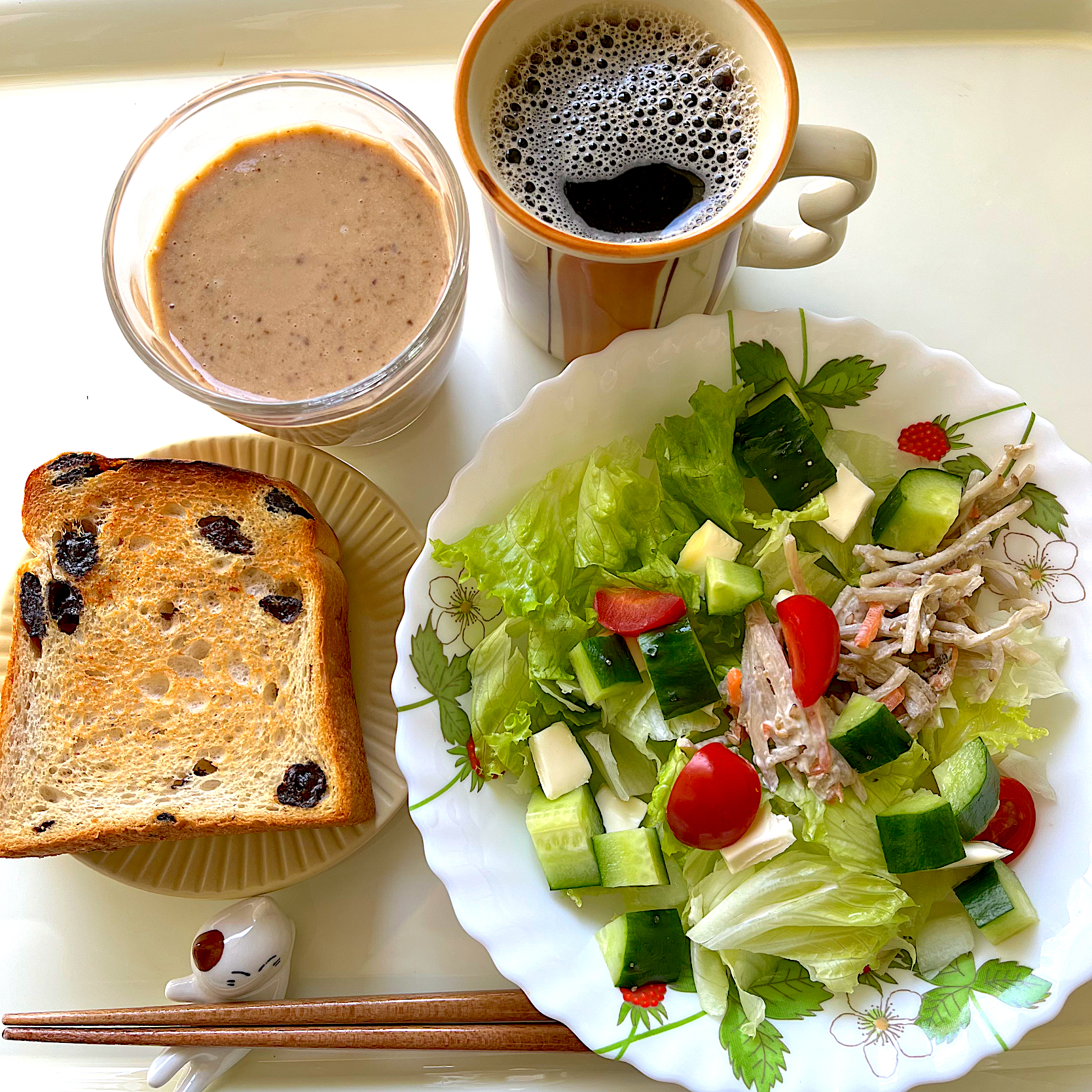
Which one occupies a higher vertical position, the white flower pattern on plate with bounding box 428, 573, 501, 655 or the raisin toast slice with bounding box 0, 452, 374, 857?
the white flower pattern on plate with bounding box 428, 573, 501, 655

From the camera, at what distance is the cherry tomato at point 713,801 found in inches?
49.5

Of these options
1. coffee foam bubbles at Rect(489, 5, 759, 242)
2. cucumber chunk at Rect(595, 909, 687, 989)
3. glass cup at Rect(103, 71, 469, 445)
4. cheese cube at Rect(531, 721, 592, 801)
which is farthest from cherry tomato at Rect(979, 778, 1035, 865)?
glass cup at Rect(103, 71, 469, 445)

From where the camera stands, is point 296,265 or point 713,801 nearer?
point 713,801

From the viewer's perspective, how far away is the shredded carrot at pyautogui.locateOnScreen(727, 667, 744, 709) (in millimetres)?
1359

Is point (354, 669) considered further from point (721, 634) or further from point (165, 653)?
point (721, 634)

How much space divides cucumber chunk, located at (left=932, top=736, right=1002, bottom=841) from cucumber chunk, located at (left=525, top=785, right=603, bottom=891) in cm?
50

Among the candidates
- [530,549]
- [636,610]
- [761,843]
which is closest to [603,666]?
[636,610]

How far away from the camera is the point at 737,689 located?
4.46 feet

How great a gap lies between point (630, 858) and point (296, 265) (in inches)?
38.9

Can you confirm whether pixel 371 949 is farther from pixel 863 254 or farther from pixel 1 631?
pixel 863 254

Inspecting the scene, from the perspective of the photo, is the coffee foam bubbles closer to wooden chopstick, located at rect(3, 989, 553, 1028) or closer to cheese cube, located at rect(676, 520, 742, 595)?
cheese cube, located at rect(676, 520, 742, 595)

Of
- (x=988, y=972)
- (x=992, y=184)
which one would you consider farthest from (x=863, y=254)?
(x=988, y=972)

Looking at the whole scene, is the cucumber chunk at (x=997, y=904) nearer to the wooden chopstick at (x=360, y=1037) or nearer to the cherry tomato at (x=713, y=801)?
the cherry tomato at (x=713, y=801)

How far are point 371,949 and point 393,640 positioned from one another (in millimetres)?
494
